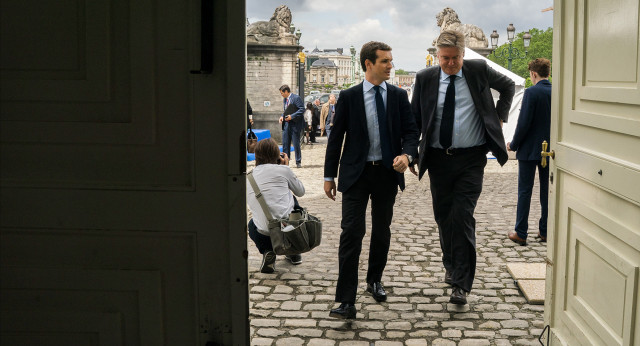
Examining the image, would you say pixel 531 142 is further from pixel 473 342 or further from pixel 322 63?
pixel 322 63

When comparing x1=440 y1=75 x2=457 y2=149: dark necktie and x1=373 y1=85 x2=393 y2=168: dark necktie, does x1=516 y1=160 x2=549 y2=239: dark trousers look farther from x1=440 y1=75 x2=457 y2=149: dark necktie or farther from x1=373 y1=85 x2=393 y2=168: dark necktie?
x1=373 y1=85 x2=393 y2=168: dark necktie

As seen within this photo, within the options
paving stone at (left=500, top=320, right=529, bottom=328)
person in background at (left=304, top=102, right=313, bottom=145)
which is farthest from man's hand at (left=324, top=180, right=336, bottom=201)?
person in background at (left=304, top=102, right=313, bottom=145)

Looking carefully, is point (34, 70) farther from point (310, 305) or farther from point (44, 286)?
point (310, 305)

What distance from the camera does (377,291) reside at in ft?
19.2

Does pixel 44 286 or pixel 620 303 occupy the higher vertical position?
pixel 44 286

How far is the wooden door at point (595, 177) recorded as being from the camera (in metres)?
3.14

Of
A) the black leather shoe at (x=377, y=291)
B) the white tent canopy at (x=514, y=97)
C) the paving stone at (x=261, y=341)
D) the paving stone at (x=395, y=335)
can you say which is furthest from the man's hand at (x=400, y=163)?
the white tent canopy at (x=514, y=97)

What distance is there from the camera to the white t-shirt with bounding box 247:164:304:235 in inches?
261

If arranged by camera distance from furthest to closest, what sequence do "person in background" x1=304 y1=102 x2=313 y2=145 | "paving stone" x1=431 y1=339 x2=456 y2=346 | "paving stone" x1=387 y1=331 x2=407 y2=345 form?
"person in background" x1=304 y1=102 x2=313 y2=145
"paving stone" x1=387 y1=331 x2=407 y2=345
"paving stone" x1=431 y1=339 x2=456 y2=346

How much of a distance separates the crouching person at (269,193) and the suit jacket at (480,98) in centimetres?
144

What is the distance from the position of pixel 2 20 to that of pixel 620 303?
2.86m

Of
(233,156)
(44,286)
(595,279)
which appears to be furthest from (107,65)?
(595,279)

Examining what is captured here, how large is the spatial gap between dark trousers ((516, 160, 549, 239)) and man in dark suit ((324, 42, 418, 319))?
9.42 ft

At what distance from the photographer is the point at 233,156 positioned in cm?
239
